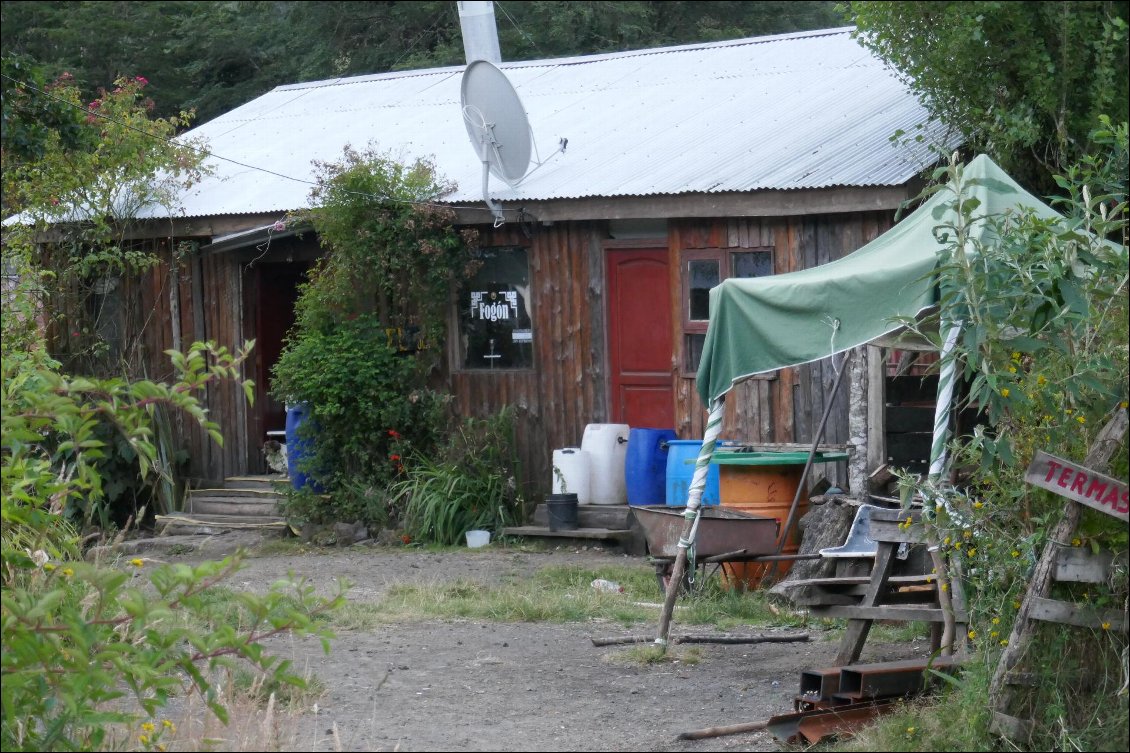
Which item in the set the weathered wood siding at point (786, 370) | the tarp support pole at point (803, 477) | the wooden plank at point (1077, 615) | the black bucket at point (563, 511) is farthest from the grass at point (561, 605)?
the wooden plank at point (1077, 615)

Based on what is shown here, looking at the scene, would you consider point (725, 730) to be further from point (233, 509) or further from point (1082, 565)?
point (233, 509)

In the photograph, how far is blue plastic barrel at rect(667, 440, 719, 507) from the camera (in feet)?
35.5

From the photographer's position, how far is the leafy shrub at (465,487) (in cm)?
1227

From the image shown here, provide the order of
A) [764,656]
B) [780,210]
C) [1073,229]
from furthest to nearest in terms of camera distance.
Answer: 1. [780,210]
2. [764,656]
3. [1073,229]

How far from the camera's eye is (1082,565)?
5277 mm

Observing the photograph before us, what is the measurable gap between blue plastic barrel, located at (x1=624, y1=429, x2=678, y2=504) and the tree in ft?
11.2

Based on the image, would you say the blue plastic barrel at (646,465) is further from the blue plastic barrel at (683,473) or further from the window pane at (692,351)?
the blue plastic barrel at (683,473)

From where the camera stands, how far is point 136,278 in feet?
48.7

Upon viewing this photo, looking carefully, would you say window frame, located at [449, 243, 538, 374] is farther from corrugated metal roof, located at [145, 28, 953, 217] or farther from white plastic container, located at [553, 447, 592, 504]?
white plastic container, located at [553, 447, 592, 504]

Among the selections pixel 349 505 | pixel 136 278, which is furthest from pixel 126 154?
pixel 349 505

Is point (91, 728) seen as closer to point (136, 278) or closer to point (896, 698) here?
point (896, 698)

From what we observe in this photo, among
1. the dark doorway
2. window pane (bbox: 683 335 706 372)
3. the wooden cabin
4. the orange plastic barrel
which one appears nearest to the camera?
the orange plastic barrel

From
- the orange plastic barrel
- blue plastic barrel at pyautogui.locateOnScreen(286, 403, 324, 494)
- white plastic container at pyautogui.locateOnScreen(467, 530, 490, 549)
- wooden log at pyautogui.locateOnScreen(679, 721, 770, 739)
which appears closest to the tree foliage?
blue plastic barrel at pyautogui.locateOnScreen(286, 403, 324, 494)

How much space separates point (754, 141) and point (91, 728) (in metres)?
8.25
